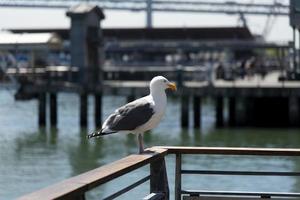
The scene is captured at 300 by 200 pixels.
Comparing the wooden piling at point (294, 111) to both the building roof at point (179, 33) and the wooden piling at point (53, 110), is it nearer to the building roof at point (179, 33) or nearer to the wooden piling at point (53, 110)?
the wooden piling at point (53, 110)

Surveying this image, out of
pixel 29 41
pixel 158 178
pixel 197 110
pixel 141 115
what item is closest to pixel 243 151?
pixel 158 178

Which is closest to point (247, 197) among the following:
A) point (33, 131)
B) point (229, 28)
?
point (33, 131)

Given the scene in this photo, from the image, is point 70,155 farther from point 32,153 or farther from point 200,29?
point 200,29

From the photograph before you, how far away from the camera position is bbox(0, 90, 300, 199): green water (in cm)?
2325

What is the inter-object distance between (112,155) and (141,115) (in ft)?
76.8

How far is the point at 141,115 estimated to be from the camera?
9.38 metres

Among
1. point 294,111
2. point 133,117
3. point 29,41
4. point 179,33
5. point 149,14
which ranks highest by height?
point 149,14

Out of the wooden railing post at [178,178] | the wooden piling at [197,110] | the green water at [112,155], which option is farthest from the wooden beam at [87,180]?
the wooden piling at [197,110]

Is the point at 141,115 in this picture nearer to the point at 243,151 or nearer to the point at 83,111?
the point at 243,151

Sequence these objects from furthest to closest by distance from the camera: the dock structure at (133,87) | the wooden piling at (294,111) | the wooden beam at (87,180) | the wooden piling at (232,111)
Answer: the wooden piling at (232,111) → the dock structure at (133,87) → the wooden piling at (294,111) → the wooden beam at (87,180)

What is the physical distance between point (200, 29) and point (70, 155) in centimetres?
11044

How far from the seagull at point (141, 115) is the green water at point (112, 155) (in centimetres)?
923

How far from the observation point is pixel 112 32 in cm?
14162

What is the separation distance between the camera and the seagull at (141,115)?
938cm
